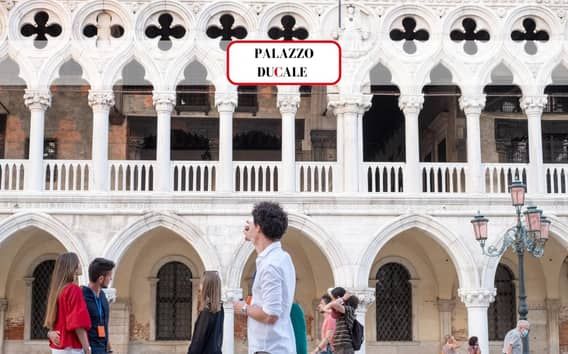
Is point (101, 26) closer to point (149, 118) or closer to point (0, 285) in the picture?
point (149, 118)

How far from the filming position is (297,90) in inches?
832

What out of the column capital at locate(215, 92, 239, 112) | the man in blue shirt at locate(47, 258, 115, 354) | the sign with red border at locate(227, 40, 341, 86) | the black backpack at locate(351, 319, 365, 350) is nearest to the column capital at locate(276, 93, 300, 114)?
the column capital at locate(215, 92, 239, 112)

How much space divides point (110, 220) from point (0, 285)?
3994 millimetres

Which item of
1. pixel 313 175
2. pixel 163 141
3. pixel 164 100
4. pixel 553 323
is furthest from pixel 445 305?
pixel 164 100

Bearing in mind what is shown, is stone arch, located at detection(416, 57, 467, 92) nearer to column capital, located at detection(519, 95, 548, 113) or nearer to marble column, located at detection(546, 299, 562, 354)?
column capital, located at detection(519, 95, 548, 113)

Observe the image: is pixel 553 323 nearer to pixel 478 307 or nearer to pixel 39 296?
pixel 478 307

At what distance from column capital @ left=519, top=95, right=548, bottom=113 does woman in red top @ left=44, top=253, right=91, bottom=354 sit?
15.0 m

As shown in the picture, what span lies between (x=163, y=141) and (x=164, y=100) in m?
0.87

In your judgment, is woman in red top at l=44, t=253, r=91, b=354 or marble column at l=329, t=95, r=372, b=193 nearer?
woman in red top at l=44, t=253, r=91, b=354

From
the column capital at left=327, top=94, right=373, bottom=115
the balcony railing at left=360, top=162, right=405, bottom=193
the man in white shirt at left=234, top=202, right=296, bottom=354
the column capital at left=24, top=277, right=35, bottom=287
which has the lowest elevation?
the man in white shirt at left=234, top=202, right=296, bottom=354

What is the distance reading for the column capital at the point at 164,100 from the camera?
20.8m

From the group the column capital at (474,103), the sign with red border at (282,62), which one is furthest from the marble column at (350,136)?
the sign with red border at (282,62)

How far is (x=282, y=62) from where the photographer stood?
935 centimetres

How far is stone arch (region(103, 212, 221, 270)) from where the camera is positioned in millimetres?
20328
